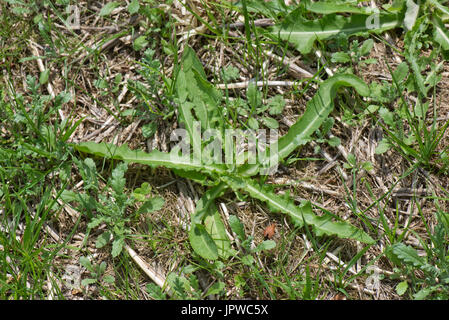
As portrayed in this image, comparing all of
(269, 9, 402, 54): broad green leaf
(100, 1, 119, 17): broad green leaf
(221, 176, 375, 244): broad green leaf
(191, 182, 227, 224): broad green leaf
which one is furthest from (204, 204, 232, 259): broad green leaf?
(100, 1, 119, 17): broad green leaf

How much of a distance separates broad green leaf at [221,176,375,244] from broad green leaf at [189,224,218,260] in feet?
1.06

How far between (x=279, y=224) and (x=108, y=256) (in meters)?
1.08

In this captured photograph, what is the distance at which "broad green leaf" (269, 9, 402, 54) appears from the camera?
302cm

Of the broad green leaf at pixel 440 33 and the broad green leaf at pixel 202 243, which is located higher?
Answer: the broad green leaf at pixel 440 33

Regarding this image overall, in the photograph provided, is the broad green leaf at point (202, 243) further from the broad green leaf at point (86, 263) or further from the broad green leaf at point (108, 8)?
the broad green leaf at point (108, 8)

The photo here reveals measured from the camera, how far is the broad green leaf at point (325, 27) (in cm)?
302

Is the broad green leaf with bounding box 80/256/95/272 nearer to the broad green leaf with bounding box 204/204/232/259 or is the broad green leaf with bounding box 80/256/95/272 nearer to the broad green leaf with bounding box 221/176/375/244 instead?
the broad green leaf with bounding box 204/204/232/259

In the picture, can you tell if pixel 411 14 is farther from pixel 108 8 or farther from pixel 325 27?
pixel 108 8

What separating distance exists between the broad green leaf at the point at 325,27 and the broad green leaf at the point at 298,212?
960 mm

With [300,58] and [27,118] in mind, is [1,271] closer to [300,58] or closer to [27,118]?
[27,118]

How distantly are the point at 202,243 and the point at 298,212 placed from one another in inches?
23.7

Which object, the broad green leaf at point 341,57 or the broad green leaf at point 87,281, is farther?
the broad green leaf at point 341,57

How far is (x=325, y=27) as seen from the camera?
304cm

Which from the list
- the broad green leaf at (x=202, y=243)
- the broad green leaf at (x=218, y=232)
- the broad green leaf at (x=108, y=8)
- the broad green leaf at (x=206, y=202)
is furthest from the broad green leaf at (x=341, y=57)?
the broad green leaf at (x=108, y=8)
